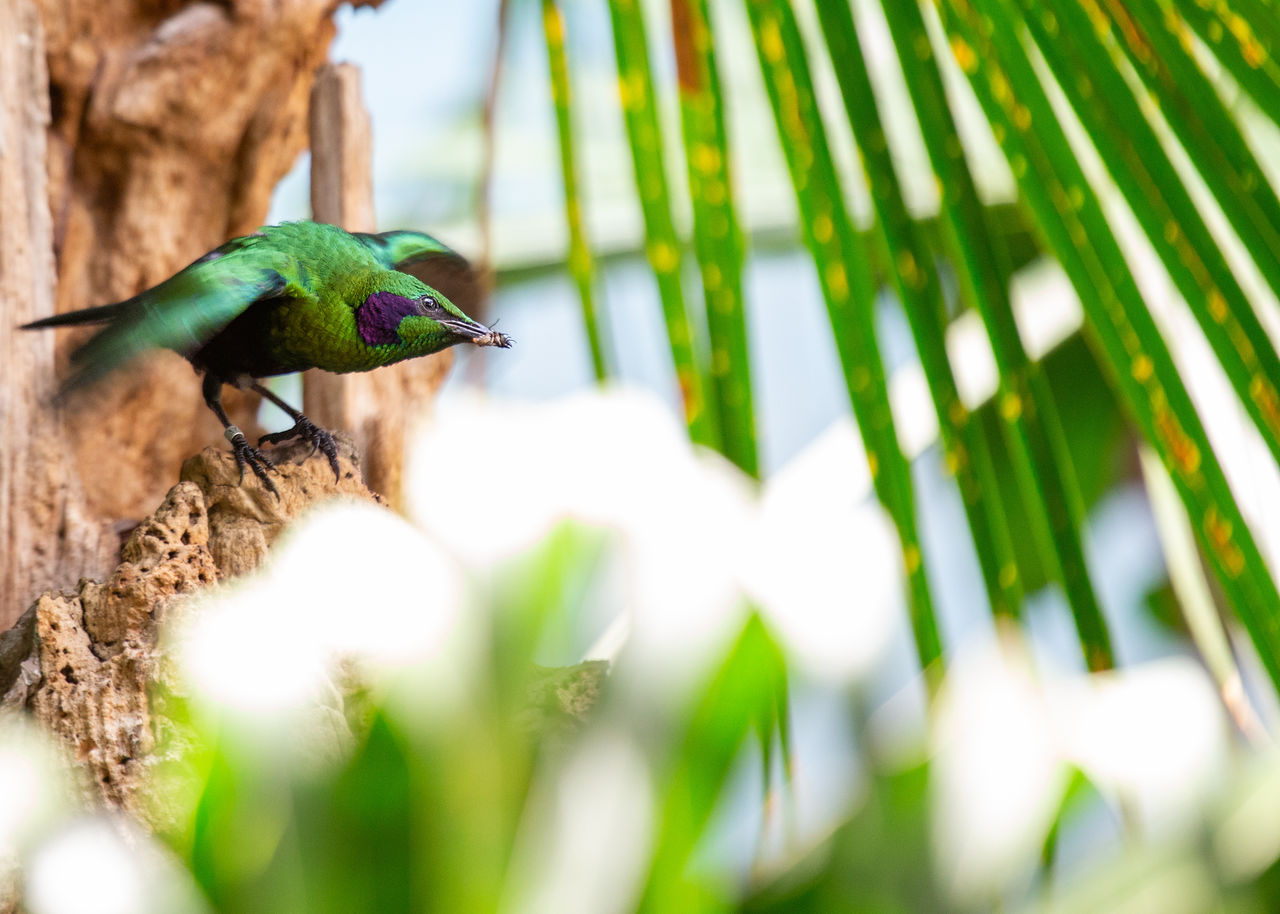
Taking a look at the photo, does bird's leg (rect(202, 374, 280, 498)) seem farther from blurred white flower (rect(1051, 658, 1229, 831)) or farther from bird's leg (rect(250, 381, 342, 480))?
blurred white flower (rect(1051, 658, 1229, 831))

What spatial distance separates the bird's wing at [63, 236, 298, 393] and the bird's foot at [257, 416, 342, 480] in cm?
14

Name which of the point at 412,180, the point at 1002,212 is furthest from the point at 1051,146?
the point at 1002,212

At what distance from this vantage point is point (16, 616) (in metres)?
0.65

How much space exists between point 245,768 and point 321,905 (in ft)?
0.62

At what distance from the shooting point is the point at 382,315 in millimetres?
411

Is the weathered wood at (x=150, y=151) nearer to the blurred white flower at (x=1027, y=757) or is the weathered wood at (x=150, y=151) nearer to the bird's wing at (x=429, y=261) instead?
the bird's wing at (x=429, y=261)

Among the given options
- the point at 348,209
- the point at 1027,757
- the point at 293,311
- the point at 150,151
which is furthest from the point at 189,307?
the point at 1027,757

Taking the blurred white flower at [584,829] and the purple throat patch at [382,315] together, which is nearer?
the purple throat patch at [382,315]

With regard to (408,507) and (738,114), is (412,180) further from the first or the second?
(408,507)

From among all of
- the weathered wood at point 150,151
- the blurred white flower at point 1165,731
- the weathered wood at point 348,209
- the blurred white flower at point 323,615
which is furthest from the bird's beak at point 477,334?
the blurred white flower at point 1165,731

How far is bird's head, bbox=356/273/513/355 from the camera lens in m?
0.40

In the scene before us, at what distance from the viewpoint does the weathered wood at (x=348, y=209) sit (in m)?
0.64

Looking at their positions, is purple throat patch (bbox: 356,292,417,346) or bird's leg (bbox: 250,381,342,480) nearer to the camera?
purple throat patch (bbox: 356,292,417,346)

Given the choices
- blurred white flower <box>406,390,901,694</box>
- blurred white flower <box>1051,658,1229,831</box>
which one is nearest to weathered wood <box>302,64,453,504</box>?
blurred white flower <box>406,390,901,694</box>
